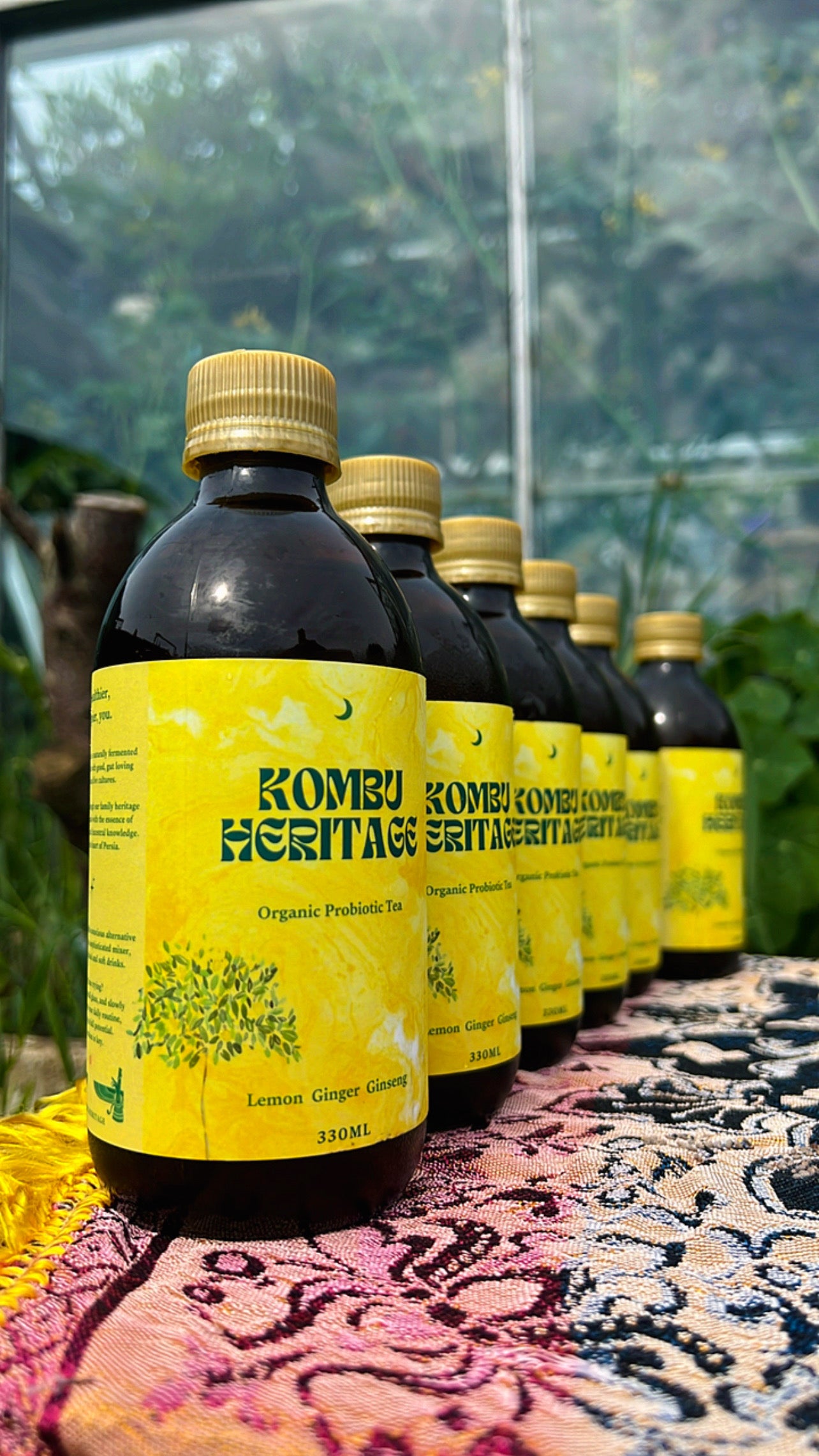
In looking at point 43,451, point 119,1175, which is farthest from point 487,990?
point 43,451

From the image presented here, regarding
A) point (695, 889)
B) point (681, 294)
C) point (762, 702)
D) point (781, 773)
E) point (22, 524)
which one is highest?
point (681, 294)

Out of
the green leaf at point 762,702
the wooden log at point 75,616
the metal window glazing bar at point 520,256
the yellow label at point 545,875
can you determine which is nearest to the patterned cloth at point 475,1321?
the yellow label at point 545,875

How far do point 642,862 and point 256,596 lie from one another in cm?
59

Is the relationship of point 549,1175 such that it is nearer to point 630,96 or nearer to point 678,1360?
point 678,1360

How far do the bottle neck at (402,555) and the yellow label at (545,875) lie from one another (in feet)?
0.45

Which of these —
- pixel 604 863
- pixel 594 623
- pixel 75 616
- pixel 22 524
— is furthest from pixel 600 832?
pixel 22 524

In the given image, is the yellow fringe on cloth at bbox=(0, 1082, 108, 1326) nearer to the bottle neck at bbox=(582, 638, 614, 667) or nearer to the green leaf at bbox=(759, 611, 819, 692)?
the bottle neck at bbox=(582, 638, 614, 667)

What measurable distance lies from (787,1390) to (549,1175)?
0.19 meters

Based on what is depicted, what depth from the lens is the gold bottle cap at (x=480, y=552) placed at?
27.7 inches

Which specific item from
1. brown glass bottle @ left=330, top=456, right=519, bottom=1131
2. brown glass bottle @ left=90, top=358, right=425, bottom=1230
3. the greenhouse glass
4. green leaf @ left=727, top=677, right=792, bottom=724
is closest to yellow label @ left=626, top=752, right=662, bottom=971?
brown glass bottle @ left=330, top=456, right=519, bottom=1131

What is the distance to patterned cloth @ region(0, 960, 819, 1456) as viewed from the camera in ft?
1.09

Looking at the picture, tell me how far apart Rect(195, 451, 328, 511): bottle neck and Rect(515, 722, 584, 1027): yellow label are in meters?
0.26

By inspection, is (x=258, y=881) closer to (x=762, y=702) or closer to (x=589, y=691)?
(x=589, y=691)

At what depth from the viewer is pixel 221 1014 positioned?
435 mm
